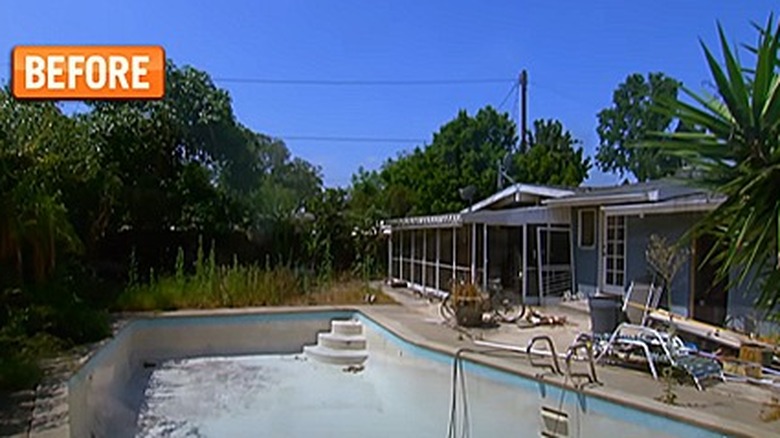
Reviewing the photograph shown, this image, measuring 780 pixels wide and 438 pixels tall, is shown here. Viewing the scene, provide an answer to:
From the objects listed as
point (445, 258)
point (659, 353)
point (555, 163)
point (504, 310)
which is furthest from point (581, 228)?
point (555, 163)

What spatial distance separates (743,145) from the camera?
141 inches

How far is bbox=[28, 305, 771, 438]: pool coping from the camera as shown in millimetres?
5125

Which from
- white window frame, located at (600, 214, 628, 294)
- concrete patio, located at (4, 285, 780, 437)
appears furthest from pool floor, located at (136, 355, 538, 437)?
white window frame, located at (600, 214, 628, 294)

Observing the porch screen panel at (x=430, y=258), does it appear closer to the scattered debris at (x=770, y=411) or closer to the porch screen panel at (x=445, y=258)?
the porch screen panel at (x=445, y=258)

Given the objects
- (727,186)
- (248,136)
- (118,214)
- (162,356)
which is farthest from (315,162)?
(727,186)

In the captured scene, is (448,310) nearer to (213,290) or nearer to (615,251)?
(615,251)

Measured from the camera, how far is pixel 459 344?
8758 mm

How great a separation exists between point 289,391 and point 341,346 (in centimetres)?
214

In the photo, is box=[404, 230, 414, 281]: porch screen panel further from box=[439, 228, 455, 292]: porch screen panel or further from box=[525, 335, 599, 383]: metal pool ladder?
box=[525, 335, 599, 383]: metal pool ladder

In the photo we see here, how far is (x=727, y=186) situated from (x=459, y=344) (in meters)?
5.56

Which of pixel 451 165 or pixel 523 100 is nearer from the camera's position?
pixel 523 100

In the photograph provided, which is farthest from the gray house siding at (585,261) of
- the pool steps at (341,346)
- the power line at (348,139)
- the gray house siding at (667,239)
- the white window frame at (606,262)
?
the power line at (348,139)

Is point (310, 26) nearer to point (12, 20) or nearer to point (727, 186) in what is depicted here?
point (12, 20)

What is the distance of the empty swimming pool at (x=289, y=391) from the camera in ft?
22.3
